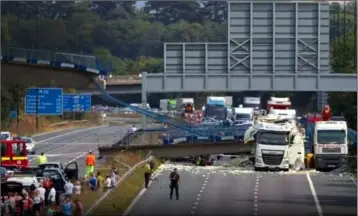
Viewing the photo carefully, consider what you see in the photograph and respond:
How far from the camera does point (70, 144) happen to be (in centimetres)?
8925

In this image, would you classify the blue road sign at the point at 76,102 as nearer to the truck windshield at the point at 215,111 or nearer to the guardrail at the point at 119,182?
the truck windshield at the point at 215,111

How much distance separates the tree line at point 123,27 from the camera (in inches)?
4156

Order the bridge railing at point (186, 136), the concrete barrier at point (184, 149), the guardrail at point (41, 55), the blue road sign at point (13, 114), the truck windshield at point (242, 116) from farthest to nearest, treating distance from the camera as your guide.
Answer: the blue road sign at point (13, 114) < the truck windshield at point (242, 116) < the bridge railing at point (186, 136) < the concrete barrier at point (184, 149) < the guardrail at point (41, 55)

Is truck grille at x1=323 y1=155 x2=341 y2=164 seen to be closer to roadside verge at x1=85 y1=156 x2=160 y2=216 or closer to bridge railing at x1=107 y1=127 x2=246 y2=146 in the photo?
bridge railing at x1=107 y1=127 x2=246 y2=146

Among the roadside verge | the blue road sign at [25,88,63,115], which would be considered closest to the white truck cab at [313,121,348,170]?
the roadside verge

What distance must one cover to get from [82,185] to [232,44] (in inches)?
933

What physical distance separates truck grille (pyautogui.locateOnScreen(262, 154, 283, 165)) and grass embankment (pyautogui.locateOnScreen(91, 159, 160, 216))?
6.33 m

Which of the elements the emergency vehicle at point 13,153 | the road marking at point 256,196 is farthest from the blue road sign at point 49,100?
the road marking at point 256,196

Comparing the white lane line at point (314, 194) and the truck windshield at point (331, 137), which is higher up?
the truck windshield at point (331, 137)

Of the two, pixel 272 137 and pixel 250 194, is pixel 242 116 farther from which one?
pixel 250 194

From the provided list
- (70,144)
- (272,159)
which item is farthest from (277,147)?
(70,144)

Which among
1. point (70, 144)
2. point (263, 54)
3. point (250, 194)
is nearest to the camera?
point (250, 194)

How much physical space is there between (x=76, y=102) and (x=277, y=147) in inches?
1108

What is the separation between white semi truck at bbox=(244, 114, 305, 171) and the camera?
191ft
